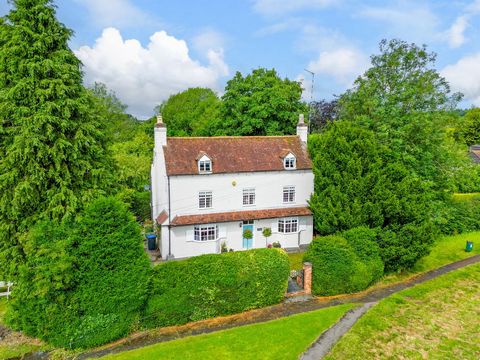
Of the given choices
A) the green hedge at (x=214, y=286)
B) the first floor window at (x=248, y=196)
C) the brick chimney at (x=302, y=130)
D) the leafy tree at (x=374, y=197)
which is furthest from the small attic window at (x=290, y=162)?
the green hedge at (x=214, y=286)

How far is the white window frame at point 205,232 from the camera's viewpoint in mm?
24141

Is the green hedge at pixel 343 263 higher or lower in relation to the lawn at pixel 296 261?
higher

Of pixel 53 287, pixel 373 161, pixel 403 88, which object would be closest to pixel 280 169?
pixel 373 161

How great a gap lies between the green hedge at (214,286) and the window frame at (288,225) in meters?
8.65

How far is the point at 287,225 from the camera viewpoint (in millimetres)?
26422

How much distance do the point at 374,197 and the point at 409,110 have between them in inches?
365

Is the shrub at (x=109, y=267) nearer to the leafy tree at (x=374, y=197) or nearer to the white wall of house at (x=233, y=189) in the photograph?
the white wall of house at (x=233, y=189)

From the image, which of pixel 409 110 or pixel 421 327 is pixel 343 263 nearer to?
pixel 421 327

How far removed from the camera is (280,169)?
2597cm

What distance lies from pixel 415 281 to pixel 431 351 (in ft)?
26.8

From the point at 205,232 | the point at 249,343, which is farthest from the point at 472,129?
the point at 249,343

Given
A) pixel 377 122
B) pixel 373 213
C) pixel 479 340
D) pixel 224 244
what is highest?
pixel 377 122

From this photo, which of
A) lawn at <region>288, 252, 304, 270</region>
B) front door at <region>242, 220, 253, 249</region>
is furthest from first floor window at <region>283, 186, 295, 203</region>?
lawn at <region>288, 252, 304, 270</region>

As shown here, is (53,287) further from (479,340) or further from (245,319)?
(479,340)
